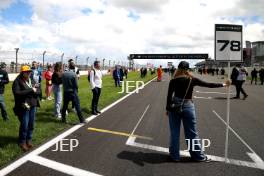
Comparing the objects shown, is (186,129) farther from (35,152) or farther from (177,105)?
(35,152)

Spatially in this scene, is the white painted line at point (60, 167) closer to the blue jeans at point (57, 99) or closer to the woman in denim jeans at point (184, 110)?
the woman in denim jeans at point (184, 110)

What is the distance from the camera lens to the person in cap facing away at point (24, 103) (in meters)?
→ 8.31

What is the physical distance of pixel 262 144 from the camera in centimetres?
898

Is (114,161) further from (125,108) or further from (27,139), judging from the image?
(125,108)

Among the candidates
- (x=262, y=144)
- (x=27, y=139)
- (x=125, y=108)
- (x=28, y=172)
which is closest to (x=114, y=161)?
(x=28, y=172)

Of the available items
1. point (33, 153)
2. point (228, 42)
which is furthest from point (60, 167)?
point (228, 42)

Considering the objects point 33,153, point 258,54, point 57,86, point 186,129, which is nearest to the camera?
point 186,129

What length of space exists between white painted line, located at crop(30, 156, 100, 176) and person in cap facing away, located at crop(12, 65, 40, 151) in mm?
886

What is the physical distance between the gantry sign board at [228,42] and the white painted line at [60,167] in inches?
123

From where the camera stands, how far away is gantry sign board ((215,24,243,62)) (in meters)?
7.70

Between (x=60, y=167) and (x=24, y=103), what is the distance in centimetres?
190

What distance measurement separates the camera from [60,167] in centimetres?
697

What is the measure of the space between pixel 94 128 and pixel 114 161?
12.2ft

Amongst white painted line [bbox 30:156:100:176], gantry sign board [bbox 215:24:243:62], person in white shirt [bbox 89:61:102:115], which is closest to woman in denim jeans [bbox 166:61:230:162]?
gantry sign board [bbox 215:24:243:62]
